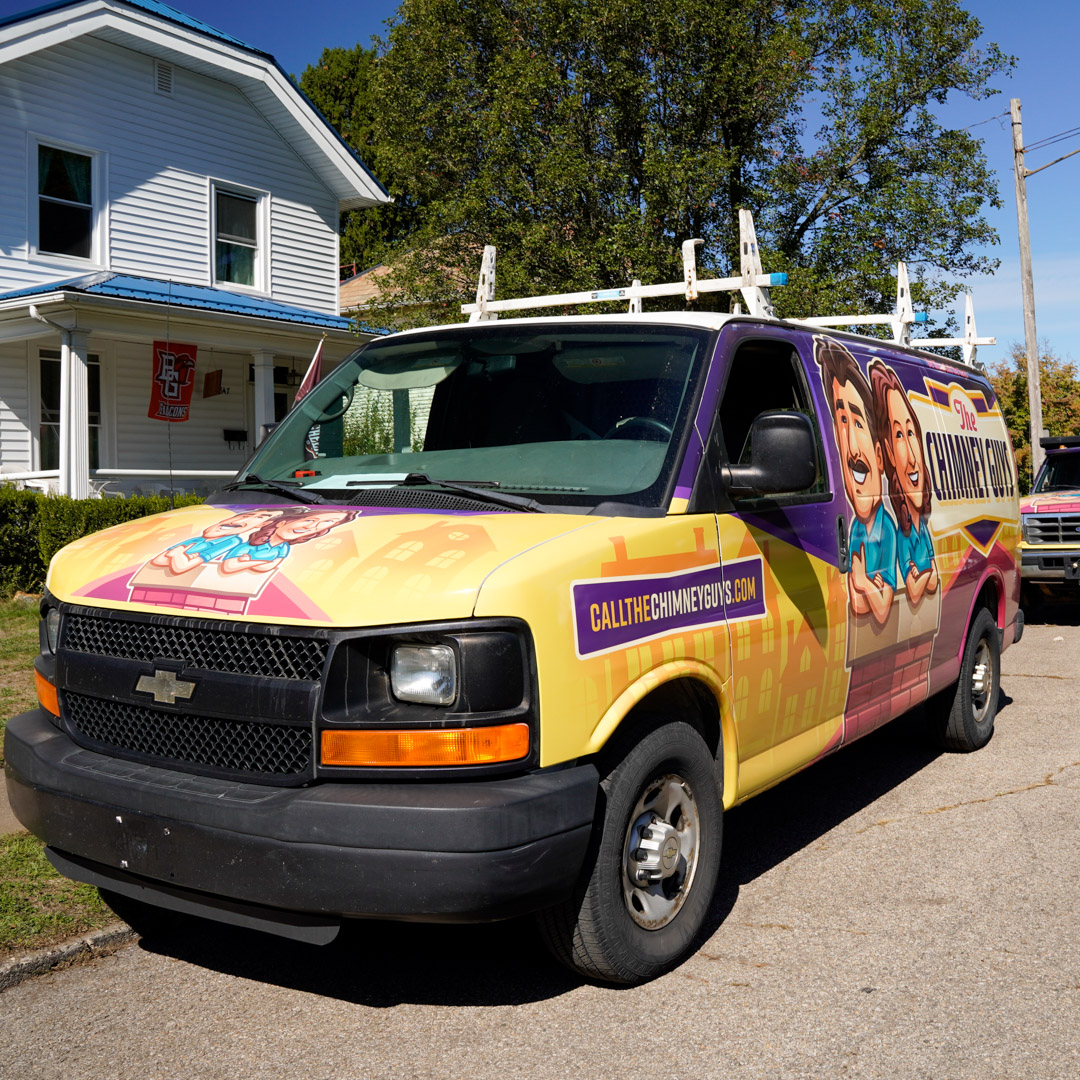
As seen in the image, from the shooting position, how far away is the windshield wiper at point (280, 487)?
392 centimetres

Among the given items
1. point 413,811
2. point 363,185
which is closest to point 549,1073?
point 413,811

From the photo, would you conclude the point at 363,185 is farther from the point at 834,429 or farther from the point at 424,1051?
the point at 424,1051

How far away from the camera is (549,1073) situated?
310 cm

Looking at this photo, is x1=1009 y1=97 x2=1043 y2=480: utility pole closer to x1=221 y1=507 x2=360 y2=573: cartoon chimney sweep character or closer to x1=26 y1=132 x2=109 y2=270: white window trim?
x1=26 y1=132 x2=109 y2=270: white window trim

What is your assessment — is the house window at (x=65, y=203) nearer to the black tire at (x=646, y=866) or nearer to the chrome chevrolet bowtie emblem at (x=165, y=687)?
the chrome chevrolet bowtie emblem at (x=165, y=687)

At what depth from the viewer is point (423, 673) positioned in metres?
3.00

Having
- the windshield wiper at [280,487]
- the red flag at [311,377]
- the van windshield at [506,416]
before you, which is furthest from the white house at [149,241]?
the windshield wiper at [280,487]

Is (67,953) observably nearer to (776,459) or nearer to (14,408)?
(776,459)

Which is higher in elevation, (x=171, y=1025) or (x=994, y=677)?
(x=994, y=677)

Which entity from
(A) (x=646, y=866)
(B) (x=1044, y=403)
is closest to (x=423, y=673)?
(A) (x=646, y=866)

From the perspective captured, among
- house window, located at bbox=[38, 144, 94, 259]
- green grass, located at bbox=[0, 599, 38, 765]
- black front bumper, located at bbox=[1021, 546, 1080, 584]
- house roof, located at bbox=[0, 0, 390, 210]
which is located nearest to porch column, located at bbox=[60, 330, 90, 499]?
green grass, located at bbox=[0, 599, 38, 765]

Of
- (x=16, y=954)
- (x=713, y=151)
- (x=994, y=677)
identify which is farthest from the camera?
(x=713, y=151)

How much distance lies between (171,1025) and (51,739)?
95 centimetres

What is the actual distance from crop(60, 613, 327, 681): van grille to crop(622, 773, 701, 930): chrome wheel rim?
1.12 meters
